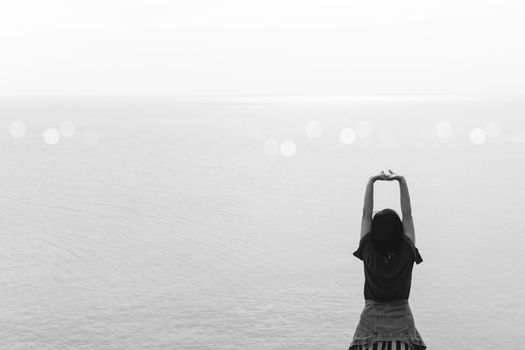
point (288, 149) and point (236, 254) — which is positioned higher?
point (288, 149)

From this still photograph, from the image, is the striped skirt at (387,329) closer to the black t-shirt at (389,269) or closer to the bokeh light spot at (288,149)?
the black t-shirt at (389,269)

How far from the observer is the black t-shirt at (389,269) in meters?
6.68

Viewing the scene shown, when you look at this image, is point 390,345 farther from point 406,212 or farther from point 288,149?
point 288,149

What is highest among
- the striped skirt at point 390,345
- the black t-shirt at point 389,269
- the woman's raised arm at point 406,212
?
the woman's raised arm at point 406,212

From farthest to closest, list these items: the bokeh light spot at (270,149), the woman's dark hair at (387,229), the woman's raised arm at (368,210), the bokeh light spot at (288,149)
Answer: the bokeh light spot at (270,149)
the bokeh light spot at (288,149)
the woman's raised arm at (368,210)
the woman's dark hair at (387,229)

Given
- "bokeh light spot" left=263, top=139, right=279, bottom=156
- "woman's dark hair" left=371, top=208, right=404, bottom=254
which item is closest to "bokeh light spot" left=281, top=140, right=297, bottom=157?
"bokeh light spot" left=263, top=139, right=279, bottom=156

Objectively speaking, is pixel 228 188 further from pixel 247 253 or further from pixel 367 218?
pixel 367 218

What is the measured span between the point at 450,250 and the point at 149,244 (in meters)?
35.8

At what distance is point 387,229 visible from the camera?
6.58m

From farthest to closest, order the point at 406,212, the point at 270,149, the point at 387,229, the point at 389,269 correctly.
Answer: the point at 270,149 < the point at 406,212 < the point at 389,269 < the point at 387,229

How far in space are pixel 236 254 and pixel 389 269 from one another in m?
68.2

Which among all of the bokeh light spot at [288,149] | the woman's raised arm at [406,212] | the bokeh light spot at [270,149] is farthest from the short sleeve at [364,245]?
the bokeh light spot at [270,149]

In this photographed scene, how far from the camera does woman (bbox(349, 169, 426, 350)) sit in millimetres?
6625

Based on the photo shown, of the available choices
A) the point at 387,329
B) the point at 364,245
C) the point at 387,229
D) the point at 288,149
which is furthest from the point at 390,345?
the point at 288,149
